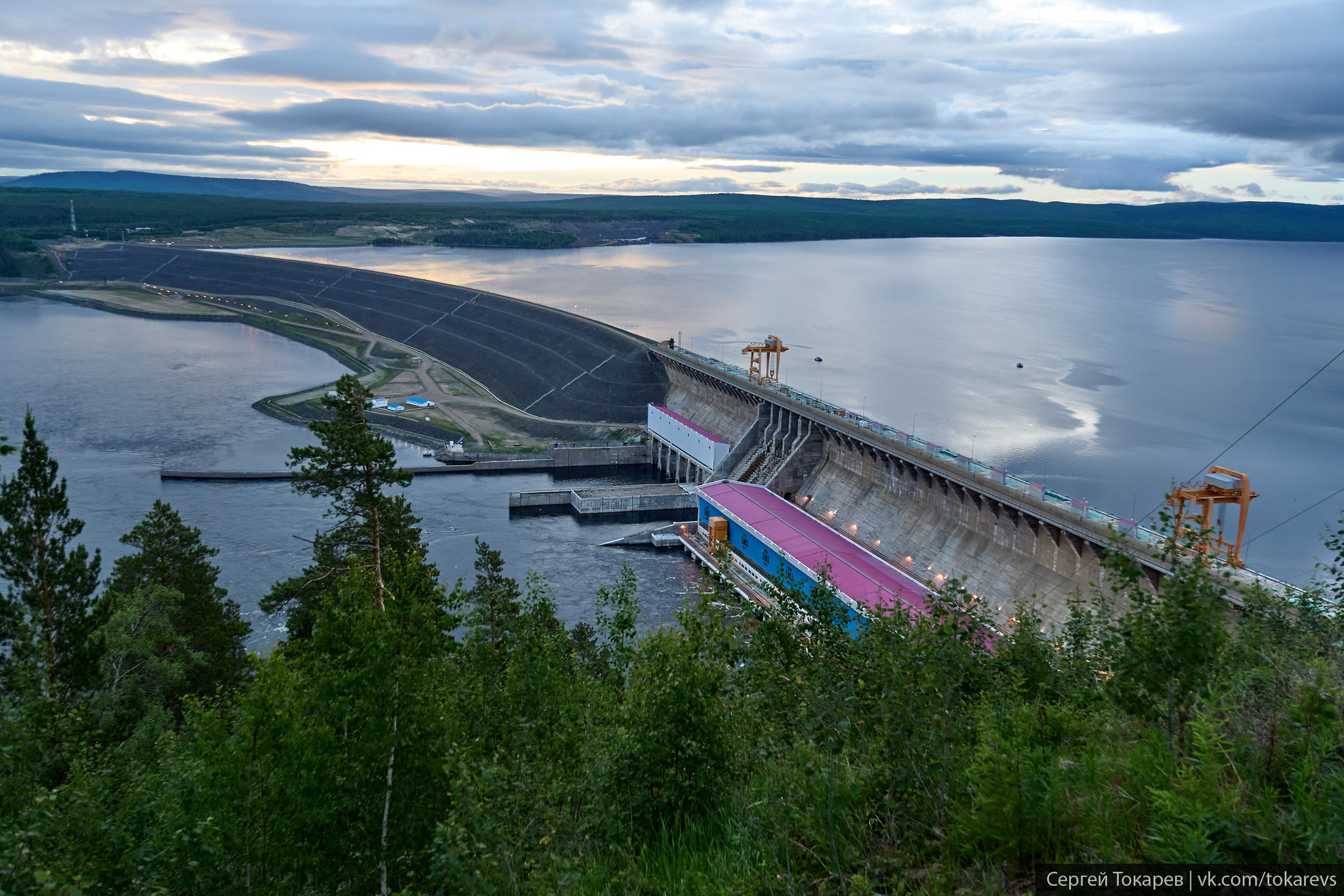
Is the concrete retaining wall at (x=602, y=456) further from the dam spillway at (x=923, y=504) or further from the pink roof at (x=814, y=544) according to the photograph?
the pink roof at (x=814, y=544)

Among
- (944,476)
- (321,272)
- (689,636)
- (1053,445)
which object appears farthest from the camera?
(321,272)

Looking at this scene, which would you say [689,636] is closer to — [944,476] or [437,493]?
[944,476]

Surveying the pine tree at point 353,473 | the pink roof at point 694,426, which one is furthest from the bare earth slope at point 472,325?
the pine tree at point 353,473

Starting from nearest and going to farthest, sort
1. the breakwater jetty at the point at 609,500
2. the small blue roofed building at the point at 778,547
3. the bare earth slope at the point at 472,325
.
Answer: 1. the small blue roofed building at the point at 778,547
2. the breakwater jetty at the point at 609,500
3. the bare earth slope at the point at 472,325

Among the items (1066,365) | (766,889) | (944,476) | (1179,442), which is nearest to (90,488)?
(944,476)

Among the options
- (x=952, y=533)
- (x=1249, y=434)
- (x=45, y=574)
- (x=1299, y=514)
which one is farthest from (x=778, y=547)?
(x=1249, y=434)

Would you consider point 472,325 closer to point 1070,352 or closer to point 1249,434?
point 1070,352
